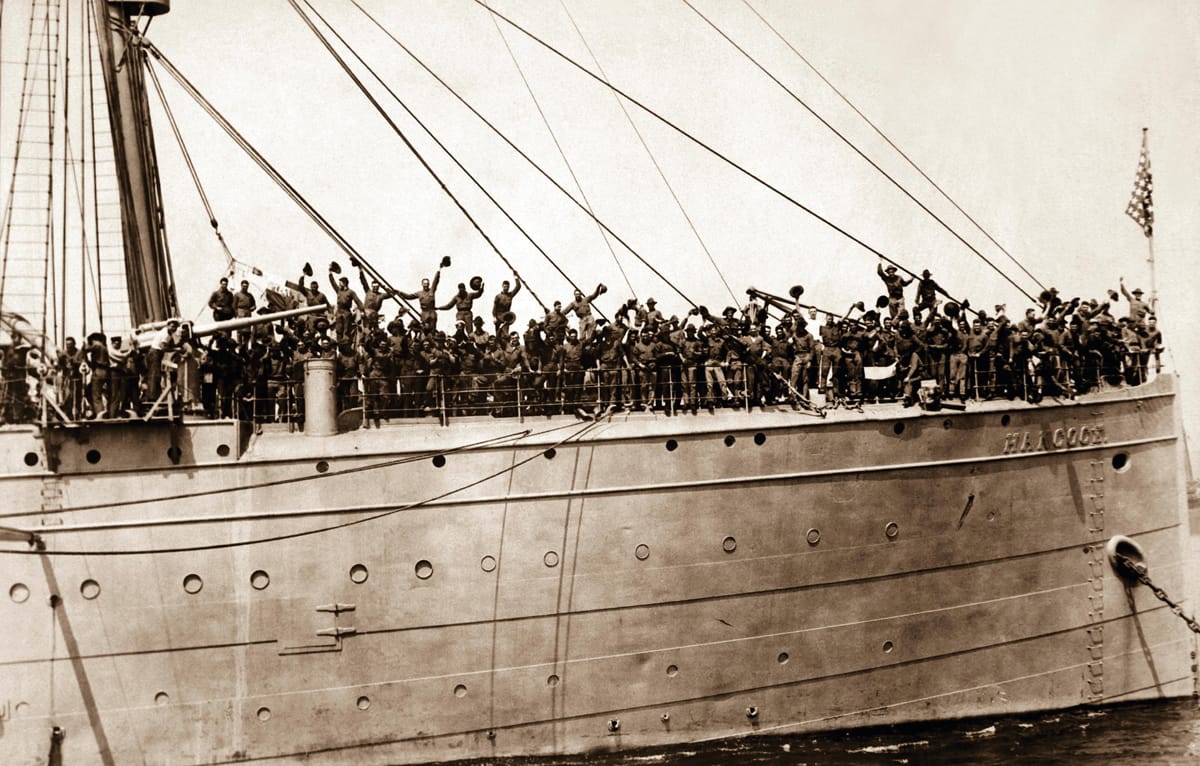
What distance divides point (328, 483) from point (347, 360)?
5.99 feet

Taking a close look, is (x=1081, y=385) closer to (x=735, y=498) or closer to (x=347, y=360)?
(x=735, y=498)

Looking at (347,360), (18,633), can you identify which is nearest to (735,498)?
(347,360)

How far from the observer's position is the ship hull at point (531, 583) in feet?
46.9

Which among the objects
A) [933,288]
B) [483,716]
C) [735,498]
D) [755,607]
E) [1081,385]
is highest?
[933,288]

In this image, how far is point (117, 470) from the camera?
14422mm

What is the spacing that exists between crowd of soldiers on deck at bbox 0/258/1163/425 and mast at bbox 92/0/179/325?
1888mm

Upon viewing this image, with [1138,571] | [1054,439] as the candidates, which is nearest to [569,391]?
[1054,439]

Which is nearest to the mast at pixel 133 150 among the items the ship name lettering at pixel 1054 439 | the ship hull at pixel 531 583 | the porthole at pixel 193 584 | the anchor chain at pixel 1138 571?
the ship hull at pixel 531 583

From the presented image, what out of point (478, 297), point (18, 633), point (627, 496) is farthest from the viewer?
point (478, 297)

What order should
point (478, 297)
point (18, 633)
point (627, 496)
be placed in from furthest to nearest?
point (478, 297), point (627, 496), point (18, 633)

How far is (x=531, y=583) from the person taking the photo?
591 inches

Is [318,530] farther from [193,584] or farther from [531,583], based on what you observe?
[531,583]

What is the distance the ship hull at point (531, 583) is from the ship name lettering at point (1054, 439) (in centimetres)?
5

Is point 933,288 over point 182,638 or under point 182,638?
over
